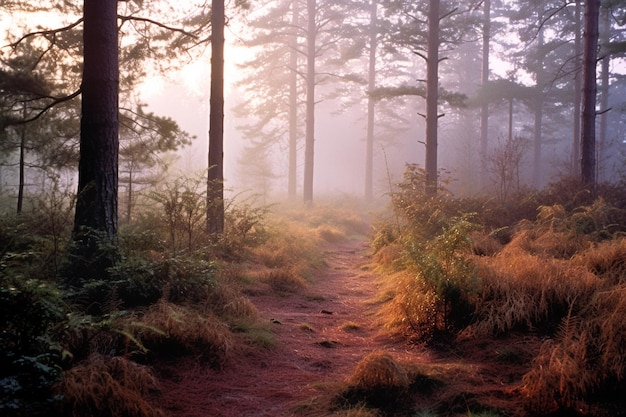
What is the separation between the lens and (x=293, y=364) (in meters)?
4.80

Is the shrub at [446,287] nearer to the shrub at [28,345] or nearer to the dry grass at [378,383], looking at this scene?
the dry grass at [378,383]

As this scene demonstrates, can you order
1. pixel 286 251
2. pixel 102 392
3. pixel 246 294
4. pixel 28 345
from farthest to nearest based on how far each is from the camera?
pixel 286 251, pixel 246 294, pixel 28 345, pixel 102 392

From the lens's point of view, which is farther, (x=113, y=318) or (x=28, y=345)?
(x=113, y=318)

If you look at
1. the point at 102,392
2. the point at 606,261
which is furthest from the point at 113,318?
the point at 606,261

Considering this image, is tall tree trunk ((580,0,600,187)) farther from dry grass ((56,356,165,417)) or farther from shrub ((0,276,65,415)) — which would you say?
shrub ((0,276,65,415))

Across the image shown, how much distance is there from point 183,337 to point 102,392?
127cm

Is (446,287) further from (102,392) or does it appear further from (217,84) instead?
(217,84)

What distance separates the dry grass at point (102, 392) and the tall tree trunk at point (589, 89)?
43.0 ft

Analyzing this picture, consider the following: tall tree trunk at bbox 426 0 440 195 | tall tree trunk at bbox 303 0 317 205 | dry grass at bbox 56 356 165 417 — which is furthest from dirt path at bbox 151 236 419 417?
tall tree trunk at bbox 303 0 317 205

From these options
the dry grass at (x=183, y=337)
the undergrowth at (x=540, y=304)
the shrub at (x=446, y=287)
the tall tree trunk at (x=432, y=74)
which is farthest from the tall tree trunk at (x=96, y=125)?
the tall tree trunk at (x=432, y=74)

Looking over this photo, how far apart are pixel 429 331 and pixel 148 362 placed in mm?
3126

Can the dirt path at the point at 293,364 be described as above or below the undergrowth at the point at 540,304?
below

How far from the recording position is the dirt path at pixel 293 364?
3.75 m

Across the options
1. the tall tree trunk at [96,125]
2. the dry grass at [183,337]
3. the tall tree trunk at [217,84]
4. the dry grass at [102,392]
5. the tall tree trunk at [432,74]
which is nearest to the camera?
the dry grass at [102,392]
